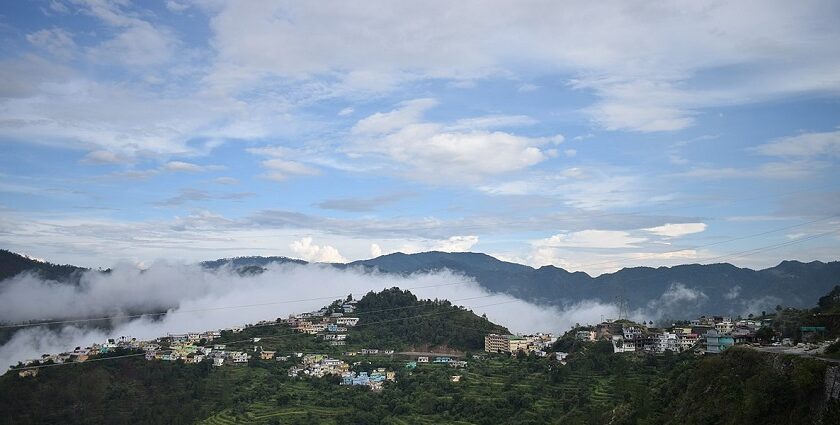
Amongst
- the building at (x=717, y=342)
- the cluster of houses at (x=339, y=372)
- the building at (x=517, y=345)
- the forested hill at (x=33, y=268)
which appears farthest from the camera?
the forested hill at (x=33, y=268)

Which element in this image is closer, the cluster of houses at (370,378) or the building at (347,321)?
the cluster of houses at (370,378)

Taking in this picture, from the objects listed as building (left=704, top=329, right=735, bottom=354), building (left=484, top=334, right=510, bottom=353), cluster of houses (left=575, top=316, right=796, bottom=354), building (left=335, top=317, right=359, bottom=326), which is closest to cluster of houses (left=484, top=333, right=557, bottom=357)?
building (left=484, top=334, right=510, bottom=353)

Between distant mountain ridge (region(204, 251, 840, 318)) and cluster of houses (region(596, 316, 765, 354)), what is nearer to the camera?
cluster of houses (region(596, 316, 765, 354))

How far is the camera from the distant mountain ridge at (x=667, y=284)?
118 metres

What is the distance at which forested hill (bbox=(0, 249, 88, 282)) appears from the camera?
10256 centimetres

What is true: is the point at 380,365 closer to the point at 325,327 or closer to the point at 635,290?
the point at 325,327

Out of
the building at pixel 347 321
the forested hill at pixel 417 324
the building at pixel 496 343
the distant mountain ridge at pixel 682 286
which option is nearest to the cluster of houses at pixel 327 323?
the building at pixel 347 321

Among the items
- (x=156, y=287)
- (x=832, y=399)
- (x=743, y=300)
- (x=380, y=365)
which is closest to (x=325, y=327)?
(x=380, y=365)

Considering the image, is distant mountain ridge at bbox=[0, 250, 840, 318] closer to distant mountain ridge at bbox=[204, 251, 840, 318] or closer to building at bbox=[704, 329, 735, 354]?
distant mountain ridge at bbox=[204, 251, 840, 318]

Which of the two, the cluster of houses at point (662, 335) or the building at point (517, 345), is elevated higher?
the cluster of houses at point (662, 335)

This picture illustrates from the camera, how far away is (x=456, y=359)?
54.2 meters

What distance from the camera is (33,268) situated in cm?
10706

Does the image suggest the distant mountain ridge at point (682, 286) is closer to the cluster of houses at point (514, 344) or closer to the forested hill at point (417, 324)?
the forested hill at point (417, 324)

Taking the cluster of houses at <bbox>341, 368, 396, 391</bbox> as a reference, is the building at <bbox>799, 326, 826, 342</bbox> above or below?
above
